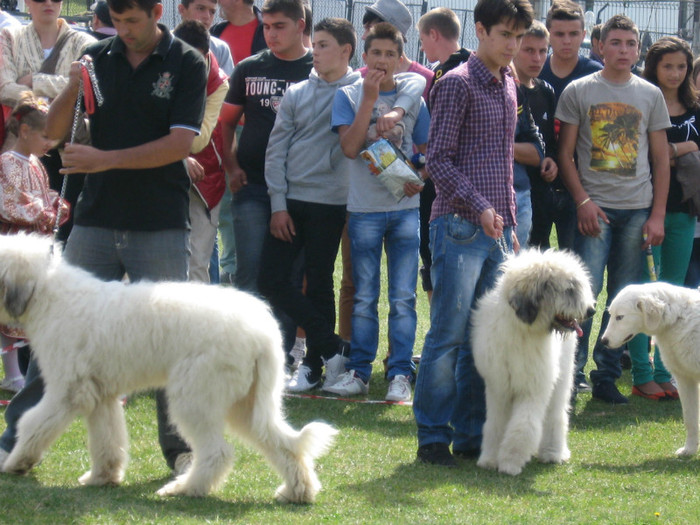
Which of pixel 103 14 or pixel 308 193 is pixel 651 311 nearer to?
pixel 308 193

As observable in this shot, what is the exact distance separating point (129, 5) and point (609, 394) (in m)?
4.78

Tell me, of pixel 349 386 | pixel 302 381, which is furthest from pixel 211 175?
pixel 349 386

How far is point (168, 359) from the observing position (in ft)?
15.2

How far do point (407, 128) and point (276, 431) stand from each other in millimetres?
3328

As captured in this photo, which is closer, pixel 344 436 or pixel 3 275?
pixel 3 275

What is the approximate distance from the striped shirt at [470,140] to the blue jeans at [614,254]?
1998 millimetres

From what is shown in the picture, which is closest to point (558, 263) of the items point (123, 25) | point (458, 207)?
point (458, 207)

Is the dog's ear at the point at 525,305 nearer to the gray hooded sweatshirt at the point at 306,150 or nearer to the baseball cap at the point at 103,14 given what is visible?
the gray hooded sweatshirt at the point at 306,150

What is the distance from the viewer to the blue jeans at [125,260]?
5082mm

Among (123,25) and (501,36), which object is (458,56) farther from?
(123,25)

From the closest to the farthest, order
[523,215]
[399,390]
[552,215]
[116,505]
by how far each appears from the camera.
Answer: [116,505], [523,215], [399,390], [552,215]

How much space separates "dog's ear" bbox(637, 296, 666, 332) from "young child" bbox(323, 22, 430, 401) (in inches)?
68.4

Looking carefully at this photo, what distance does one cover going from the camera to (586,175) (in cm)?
743

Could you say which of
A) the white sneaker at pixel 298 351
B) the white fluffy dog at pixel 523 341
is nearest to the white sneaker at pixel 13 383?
the white sneaker at pixel 298 351
